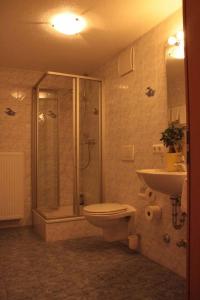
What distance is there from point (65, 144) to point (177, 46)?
2.18m

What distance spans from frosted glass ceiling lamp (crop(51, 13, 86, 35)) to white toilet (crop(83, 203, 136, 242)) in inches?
67.3

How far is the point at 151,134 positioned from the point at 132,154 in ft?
1.25

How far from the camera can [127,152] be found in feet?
9.91

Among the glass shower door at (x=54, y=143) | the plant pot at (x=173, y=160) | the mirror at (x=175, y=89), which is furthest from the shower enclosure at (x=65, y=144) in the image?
the plant pot at (x=173, y=160)

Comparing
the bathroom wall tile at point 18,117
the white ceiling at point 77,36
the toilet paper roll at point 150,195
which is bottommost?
the toilet paper roll at point 150,195

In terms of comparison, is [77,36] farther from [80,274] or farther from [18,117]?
[80,274]

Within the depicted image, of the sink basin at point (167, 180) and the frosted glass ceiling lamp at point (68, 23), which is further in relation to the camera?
the frosted glass ceiling lamp at point (68, 23)

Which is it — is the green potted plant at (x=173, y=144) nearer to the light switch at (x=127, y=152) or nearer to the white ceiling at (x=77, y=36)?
the light switch at (x=127, y=152)

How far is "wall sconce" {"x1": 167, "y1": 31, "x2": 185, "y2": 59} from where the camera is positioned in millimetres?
2287

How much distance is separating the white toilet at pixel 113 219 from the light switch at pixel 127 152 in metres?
0.50

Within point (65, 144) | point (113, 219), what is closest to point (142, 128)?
point (113, 219)

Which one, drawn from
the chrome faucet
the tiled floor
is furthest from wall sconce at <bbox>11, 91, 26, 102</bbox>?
the chrome faucet

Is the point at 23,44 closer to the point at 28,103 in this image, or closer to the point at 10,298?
the point at 28,103

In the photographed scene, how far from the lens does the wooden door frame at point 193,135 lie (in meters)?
1.29
